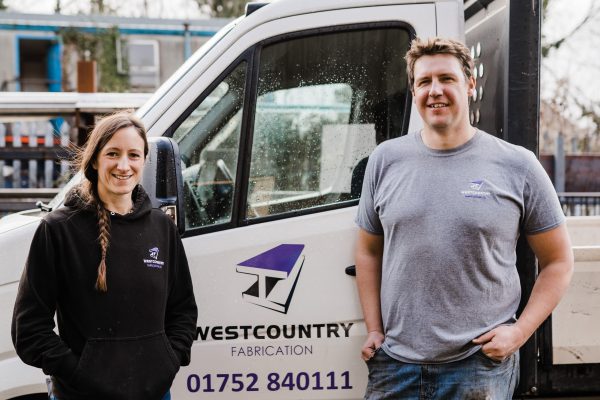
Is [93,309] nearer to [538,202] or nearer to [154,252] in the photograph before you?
[154,252]

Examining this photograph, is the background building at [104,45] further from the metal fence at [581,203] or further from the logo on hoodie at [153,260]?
the logo on hoodie at [153,260]

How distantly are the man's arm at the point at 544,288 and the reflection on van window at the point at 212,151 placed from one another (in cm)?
115

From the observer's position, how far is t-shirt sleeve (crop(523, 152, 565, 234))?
239 centimetres

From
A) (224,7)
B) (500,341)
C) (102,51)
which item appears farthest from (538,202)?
(224,7)

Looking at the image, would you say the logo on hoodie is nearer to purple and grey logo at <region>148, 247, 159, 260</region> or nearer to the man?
purple and grey logo at <region>148, 247, 159, 260</region>

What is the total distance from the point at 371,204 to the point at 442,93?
0.47m

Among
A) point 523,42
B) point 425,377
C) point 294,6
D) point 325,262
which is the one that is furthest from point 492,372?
point 294,6

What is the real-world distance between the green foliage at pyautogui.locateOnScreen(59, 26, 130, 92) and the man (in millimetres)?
16065

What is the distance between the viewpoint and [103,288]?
2.19 metres

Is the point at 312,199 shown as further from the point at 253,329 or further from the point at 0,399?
the point at 0,399

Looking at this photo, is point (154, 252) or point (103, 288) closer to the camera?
point (103, 288)

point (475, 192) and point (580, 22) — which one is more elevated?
point (580, 22)

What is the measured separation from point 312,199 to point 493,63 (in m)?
0.89

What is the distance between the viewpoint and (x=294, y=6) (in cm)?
298
